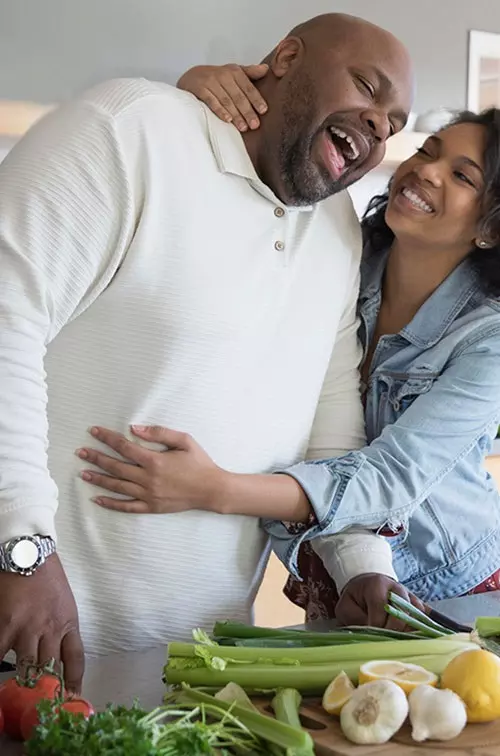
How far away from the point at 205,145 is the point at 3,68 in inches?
72.1

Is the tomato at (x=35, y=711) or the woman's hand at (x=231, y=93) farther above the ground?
the woman's hand at (x=231, y=93)

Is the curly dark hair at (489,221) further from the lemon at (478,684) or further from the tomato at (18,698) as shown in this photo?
the tomato at (18,698)

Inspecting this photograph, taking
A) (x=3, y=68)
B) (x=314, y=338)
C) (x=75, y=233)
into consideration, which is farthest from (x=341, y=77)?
(x=3, y=68)

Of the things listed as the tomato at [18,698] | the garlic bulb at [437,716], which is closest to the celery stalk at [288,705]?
the garlic bulb at [437,716]

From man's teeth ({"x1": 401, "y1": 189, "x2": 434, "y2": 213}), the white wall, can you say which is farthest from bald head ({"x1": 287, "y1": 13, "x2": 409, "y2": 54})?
the white wall

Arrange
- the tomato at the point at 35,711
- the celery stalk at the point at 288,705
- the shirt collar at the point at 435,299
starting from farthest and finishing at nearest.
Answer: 1. the shirt collar at the point at 435,299
2. the celery stalk at the point at 288,705
3. the tomato at the point at 35,711

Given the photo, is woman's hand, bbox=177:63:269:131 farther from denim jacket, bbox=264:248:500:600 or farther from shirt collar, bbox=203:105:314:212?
denim jacket, bbox=264:248:500:600

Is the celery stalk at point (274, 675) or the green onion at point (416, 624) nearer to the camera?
the celery stalk at point (274, 675)

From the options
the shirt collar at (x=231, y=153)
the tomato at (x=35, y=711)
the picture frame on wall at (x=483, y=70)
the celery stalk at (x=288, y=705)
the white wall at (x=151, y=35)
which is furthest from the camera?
the picture frame on wall at (x=483, y=70)

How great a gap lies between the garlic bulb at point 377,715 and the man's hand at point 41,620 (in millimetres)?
323

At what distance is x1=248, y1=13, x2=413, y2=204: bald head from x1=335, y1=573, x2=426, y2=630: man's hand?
564 mm

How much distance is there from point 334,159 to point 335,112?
0.22 feet

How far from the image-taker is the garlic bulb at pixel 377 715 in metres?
1.04

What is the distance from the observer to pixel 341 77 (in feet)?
4.97
